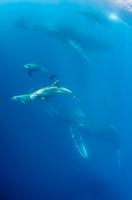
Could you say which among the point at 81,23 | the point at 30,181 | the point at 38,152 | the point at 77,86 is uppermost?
the point at 81,23

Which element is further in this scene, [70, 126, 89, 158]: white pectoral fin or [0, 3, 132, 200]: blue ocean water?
[70, 126, 89, 158]: white pectoral fin

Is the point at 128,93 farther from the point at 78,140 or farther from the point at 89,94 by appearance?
the point at 78,140

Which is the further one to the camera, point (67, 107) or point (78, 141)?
point (67, 107)

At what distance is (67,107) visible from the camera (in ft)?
29.0

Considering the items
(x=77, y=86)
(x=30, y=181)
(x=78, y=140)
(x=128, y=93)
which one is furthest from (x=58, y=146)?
(x=128, y=93)

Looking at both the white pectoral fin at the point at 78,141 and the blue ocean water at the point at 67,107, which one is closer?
the blue ocean water at the point at 67,107

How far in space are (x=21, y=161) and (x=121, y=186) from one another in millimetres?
2630

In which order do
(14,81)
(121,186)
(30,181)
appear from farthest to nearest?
(121,186) < (14,81) < (30,181)

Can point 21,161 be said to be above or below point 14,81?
below

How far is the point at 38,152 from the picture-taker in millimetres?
8242

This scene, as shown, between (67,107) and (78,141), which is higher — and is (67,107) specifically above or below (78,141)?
above

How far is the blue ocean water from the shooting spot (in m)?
8.21

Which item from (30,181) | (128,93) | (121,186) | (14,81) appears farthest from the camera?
(128,93)

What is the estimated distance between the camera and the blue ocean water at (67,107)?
26.9ft
